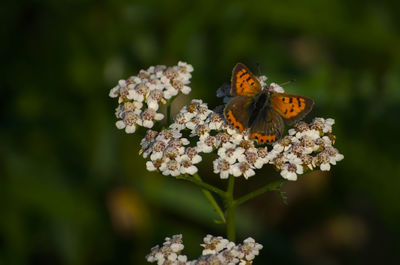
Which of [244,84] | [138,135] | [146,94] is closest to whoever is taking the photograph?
[244,84]

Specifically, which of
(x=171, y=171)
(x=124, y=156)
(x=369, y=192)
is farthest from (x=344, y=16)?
(x=171, y=171)

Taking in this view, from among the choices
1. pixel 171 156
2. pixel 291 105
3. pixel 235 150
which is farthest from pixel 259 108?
pixel 171 156

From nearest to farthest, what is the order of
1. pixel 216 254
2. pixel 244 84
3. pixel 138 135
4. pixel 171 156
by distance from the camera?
pixel 216 254 → pixel 171 156 → pixel 244 84 → pixel 138 135

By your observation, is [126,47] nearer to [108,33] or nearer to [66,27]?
[108,33]

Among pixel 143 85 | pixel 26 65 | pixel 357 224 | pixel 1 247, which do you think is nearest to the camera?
pixel 143 85

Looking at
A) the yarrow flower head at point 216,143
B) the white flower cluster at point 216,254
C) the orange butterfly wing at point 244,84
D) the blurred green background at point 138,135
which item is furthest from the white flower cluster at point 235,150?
the blurred green background at point 138,135

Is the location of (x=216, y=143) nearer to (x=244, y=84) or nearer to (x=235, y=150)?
(x=235, y=150)
